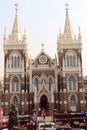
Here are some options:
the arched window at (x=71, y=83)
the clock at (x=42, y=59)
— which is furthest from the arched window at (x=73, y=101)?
the clock at (x=42, y=59)

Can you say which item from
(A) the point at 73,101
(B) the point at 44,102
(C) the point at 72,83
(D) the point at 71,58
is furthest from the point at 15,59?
(A) the point at 73,101

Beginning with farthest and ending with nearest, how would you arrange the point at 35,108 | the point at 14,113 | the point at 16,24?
the point at 16,24 < the point at 35,108 < the point at 14,113

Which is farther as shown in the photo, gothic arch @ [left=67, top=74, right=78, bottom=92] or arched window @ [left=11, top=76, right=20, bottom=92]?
arched window @ [left=11, top=76, right=20, bottom=92]

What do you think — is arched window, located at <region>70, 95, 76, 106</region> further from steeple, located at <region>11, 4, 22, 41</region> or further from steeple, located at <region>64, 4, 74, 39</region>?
steeple, located at <region>11, 4, 22, 41</region>

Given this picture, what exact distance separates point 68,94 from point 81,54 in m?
7.94

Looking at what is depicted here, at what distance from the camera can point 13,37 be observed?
67.0m

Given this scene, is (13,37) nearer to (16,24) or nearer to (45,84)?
(16,24)

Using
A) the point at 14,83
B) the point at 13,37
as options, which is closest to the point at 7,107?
the point at 14,83

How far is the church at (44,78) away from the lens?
63.6 meters

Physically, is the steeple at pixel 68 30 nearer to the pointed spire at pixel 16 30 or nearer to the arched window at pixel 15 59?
the pointed spire at pixel 16 30

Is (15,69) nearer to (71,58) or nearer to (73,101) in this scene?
(71,58)

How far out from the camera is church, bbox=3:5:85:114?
6359 centimetres

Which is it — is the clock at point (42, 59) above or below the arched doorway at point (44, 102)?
above

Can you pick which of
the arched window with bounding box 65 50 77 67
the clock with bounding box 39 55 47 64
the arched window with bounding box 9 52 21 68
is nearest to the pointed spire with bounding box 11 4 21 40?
the arched window with bounding box 9 52 21 68
